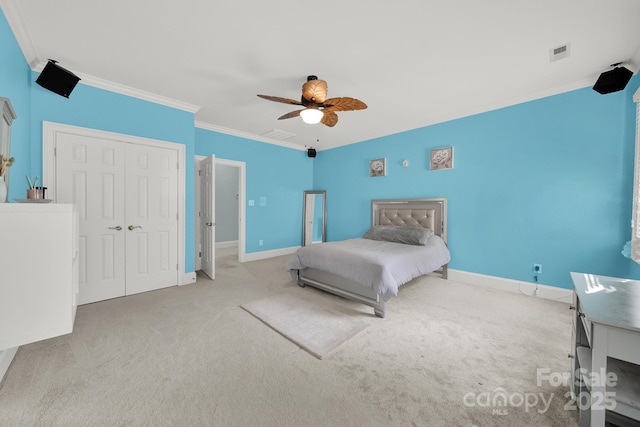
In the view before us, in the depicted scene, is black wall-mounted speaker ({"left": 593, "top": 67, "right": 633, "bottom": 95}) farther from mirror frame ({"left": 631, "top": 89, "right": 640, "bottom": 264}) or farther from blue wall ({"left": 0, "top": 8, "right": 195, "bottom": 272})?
blue wall ({"left": 0, "top": 8, "right": 195, "bottom": 272})

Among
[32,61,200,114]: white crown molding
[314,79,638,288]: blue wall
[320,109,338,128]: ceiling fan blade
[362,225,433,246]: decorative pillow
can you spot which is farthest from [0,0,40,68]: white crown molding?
[314,79,638,288]: blue wall

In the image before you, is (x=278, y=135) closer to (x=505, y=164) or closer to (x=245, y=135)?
(x=245, y=135)

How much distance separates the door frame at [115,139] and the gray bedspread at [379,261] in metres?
1.71

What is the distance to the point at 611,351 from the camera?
1.05 metres

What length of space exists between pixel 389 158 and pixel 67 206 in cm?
475

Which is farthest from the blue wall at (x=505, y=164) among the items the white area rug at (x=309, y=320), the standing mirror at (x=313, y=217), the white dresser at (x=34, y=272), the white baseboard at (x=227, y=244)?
the white baseboard at (x=227, y=244)

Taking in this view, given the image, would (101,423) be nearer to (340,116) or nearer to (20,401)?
(20,401)

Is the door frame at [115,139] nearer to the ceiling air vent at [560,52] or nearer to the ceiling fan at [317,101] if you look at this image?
the ceiling fan at [317,101]

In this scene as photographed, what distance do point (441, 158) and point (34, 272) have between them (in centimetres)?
493

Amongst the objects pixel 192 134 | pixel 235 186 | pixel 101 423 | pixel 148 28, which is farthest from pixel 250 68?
pixel 235 186

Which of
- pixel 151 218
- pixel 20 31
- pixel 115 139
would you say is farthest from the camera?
pixel 151 218

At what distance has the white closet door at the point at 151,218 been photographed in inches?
133

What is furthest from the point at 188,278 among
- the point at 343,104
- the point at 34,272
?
the point at 343,104

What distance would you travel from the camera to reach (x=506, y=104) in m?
3.59
